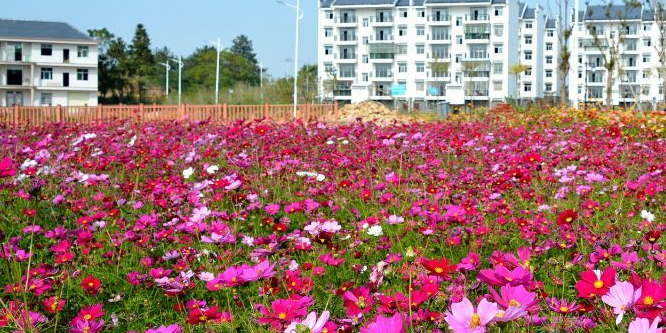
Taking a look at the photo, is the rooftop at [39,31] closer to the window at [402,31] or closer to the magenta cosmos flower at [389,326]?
the window at [402,31]

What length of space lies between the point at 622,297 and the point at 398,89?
215ft

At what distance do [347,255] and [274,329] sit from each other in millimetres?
1983

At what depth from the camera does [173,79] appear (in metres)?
87.8

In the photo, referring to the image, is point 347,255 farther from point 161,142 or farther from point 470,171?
point 161,142

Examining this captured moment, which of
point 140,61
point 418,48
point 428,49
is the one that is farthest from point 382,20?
point 140,61

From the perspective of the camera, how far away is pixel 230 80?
3152 inches

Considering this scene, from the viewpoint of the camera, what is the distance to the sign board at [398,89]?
65375mm

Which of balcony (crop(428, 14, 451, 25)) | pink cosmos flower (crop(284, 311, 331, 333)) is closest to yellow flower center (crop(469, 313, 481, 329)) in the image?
pink cosmos flower (crop(284, 311, 331, 333))

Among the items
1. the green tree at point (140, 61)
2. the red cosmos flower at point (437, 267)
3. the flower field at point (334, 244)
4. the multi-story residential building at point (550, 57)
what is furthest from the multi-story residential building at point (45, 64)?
the red cosmos flower at point (437, 267)

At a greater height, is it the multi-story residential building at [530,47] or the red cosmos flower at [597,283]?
the multi-story residential building at [530,47]

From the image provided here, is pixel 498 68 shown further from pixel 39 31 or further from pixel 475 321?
pixel 475 321

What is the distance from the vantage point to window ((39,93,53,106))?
57.8 m

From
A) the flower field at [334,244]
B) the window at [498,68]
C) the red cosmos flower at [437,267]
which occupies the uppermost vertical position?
the window at [498,68]

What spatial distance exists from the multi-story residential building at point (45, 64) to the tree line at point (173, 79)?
10.5ft
